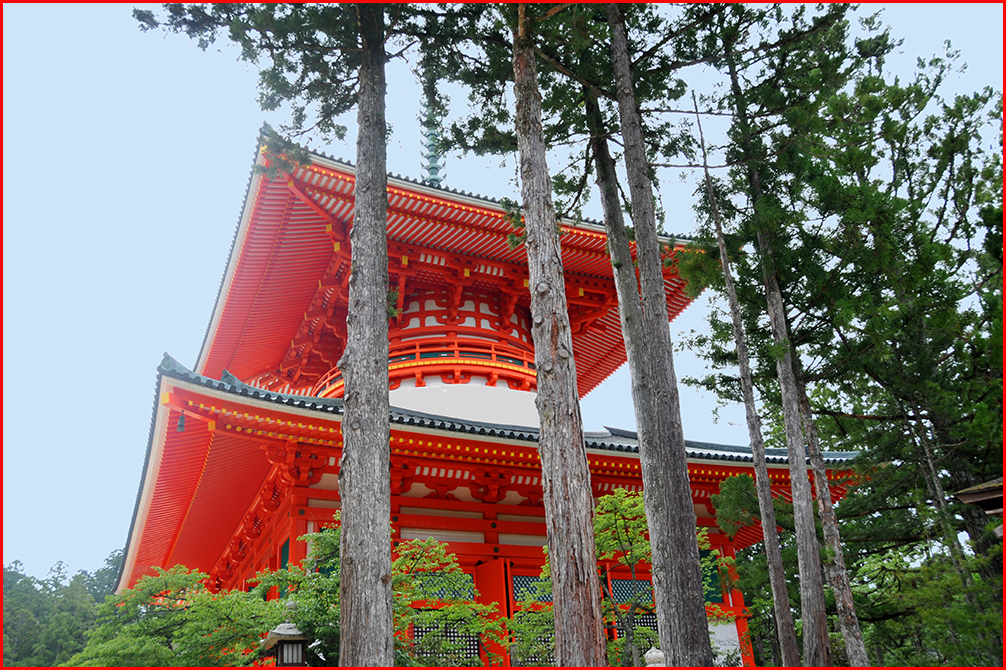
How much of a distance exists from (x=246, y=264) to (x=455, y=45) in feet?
20.4

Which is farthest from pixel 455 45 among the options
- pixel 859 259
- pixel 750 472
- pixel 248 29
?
pixel 750 472

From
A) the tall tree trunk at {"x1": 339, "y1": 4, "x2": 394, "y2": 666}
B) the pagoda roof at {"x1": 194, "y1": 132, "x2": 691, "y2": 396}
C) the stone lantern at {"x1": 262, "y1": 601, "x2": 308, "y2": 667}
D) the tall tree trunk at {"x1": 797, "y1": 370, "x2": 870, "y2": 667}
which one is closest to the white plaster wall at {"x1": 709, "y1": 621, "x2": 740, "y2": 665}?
the tall tree trunk at {"x1": 797, "y1": 370, "x2": 870, "y2": 667}

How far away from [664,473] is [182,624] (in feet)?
15.1

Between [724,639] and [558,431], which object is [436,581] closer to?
[558,431]

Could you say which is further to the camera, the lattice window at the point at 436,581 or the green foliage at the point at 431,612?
the lattice window at the point at 436,581

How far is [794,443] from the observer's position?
26.0ft

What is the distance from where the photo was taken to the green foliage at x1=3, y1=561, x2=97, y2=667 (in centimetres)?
1872

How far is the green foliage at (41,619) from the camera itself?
61.4 feet

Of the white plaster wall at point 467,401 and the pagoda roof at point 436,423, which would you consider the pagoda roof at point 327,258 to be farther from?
the pagoda roof at point 436,423

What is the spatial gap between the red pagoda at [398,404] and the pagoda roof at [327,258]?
3 cm

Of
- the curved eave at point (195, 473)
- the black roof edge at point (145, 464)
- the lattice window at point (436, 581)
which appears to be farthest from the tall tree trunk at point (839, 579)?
the black roof edge at point (145, 464)

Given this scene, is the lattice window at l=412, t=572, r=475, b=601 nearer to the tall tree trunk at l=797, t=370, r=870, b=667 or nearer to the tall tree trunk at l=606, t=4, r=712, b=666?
the tall tree trunk at l=606, t=4, r=712, b=666

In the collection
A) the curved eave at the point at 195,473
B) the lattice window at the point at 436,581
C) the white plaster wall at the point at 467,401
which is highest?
the white plaster wall at the point at 467,401

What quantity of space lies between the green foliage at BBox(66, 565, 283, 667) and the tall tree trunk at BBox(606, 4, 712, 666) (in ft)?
11.7
